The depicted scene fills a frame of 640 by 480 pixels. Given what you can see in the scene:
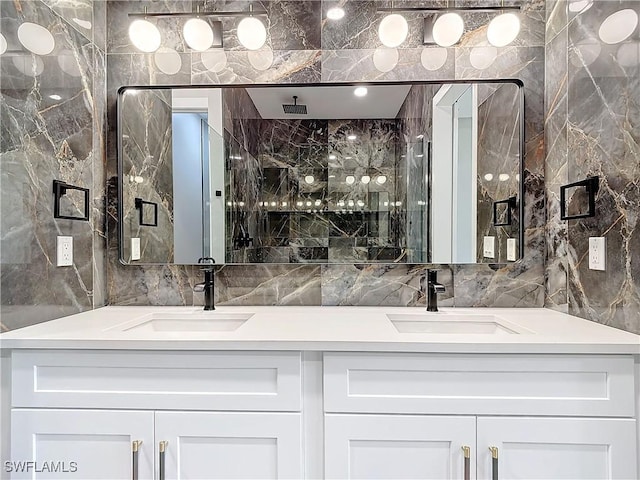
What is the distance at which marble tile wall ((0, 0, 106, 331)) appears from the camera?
1.25 metres

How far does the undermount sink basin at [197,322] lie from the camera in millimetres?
1584

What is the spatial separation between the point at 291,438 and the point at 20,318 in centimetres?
103

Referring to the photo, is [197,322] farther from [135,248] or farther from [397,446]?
[397,446]

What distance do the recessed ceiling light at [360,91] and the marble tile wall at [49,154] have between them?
3.88ft

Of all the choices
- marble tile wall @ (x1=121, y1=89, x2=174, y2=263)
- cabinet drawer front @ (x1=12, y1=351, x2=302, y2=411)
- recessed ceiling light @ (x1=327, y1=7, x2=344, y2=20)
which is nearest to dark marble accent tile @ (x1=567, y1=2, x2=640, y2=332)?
recessed ceiling light @ (x1=327, y1=7, x2=344, y2=20)

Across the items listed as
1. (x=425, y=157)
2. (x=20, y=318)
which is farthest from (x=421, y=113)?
(x=20, y=318)

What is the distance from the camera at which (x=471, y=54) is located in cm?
170

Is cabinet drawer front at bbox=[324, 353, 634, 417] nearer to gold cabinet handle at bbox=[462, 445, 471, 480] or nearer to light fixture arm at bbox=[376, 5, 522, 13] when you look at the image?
gold cabinet handle at bbox=[462, 445, 471, 480]

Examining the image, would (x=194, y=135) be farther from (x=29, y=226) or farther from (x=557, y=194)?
(x=557, y=194)

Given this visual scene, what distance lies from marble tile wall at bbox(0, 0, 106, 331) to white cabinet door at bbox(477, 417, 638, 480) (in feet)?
5.21

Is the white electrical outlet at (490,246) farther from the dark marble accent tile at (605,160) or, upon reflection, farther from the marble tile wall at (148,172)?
the marble tile wall at (148,172)

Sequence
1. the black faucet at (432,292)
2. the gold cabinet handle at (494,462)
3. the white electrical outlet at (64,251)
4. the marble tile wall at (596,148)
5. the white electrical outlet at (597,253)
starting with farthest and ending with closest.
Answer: the black faucet at (432,292) → the white electrical outlet at (64,251) → the white electrical outlet at (597,253) → the marble tile wall at (596,148) → the gold cabinet handle at (494,462)

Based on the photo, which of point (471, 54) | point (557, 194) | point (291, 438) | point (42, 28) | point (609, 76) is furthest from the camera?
point (471, 54)

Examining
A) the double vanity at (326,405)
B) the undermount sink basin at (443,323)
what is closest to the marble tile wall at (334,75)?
the undermount sink basin at (443,323)
